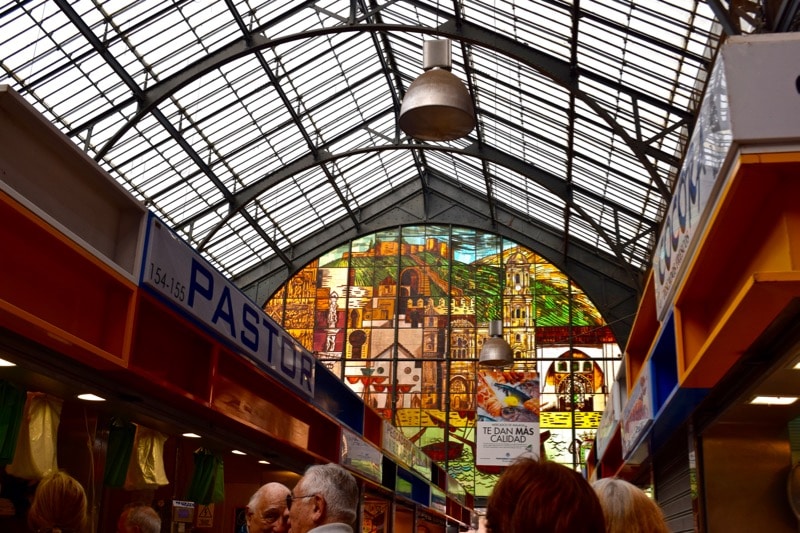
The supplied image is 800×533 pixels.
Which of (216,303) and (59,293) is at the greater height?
(216,303)

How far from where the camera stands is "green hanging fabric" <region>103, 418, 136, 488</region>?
721 cm

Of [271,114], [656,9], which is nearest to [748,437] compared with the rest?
[656,9]

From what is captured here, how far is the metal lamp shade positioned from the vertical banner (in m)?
19.5

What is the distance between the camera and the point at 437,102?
8117 mm

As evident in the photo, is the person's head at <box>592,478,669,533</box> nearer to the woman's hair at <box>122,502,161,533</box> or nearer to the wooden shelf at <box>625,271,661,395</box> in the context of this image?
the woman's hair at <box>122,502,161,533</box>

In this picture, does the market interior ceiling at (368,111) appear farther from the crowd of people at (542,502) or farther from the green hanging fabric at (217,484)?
the crowd of people at (542,502)

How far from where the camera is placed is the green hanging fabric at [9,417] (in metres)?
5.34

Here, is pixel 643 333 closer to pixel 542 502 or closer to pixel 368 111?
pixel 542 502

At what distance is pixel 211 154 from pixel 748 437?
1899 centimetres

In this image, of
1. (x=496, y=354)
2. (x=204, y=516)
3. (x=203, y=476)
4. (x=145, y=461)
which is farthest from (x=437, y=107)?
(x=496, y=354)

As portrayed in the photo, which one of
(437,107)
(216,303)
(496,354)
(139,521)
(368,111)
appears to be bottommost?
(139,521)

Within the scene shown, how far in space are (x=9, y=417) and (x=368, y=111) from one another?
21.5 metres

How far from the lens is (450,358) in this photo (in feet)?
94.6

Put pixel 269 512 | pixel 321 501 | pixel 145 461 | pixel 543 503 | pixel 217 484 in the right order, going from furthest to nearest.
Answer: pixel 217 484 → pixel 145 461 → pixel 269 512 → pixel 321 501 → pixel 543 503
